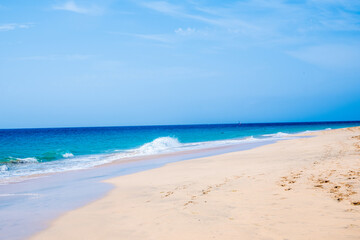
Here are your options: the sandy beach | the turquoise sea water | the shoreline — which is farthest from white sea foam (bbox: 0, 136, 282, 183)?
the sandy beach

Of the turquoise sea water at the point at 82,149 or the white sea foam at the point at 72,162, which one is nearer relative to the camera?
the white sea foam at the point at 72,162

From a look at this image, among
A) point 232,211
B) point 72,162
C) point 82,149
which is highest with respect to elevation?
point 232,211

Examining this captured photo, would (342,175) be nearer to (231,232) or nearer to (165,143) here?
(231,232)

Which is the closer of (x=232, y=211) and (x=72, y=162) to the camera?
(x=232, y=211)

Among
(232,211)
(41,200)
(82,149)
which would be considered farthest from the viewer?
(82,149)

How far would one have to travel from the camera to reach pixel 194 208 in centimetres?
585

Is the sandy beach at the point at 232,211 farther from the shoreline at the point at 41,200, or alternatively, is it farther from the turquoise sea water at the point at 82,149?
the turquoise sea water at the point at 82,149

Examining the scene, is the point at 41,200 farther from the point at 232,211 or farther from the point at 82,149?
the point at 82,149

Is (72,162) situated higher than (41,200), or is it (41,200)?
(41,200)

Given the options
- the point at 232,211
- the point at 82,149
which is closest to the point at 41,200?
the point at 232,211

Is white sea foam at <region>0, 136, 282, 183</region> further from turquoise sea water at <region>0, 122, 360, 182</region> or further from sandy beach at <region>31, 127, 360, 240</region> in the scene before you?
sandy beach at <region>31, 127, 360, 240</region>

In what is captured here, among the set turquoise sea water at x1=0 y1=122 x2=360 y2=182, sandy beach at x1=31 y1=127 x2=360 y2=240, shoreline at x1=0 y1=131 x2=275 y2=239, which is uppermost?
sandy beach at x1=31 y1=127 x2=360 y2=240

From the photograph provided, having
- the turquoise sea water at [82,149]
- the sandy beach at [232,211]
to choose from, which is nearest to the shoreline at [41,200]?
the sandy beach at [232,211]

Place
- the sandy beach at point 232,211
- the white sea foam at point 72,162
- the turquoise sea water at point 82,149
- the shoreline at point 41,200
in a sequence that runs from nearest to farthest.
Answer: the sandy beach at point 232,211, the shoreline at point 41,200, the white sea foam at point 72,162, the turquoise sea water at point 82,149
